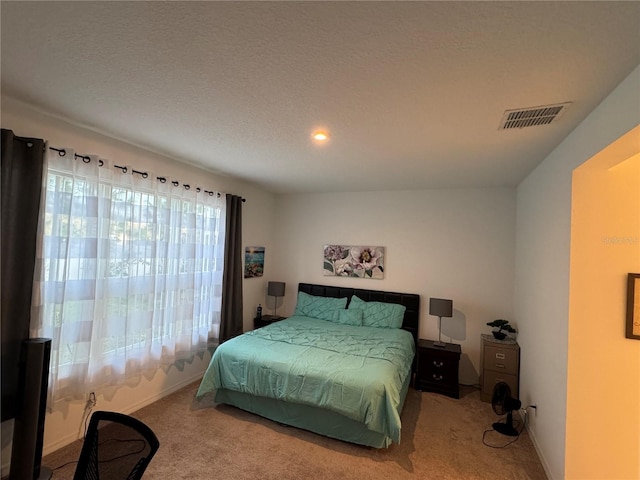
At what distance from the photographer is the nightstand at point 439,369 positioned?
3455 millimetres

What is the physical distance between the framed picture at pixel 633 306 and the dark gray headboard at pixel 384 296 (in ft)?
7.63

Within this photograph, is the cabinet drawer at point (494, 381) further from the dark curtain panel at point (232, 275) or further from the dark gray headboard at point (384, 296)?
the dark curtain panel at point (232, 275)

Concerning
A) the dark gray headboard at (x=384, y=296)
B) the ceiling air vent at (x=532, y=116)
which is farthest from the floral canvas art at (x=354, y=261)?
the ceiling air vent at (x=532, y=116)

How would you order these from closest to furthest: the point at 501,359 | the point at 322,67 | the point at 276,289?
the point at 322,67 < the point at 501,359 < the point at 276,289

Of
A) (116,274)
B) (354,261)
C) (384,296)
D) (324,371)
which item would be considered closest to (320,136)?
(324,371)

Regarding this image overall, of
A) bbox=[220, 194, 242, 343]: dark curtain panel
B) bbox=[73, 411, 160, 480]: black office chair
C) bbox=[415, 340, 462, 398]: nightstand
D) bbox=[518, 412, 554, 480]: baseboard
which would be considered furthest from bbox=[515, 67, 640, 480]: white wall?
bbox=[220, 194, 242, 343]: dark curtain panel

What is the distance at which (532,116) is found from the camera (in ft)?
6.01

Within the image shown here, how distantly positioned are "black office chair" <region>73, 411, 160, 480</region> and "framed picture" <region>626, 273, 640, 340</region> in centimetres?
259

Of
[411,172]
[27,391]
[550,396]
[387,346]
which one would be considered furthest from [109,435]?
[411,172]

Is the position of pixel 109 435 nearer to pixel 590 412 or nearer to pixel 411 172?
pixel 590 412

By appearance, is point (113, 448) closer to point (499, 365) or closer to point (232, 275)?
point (232, 275)

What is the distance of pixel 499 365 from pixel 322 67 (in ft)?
11.6

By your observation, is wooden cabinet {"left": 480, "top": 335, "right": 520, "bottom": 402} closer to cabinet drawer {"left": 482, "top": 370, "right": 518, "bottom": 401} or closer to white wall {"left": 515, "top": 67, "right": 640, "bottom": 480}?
cabinet drawer {"left": 482, "top": 370, "right": 518, "bottom": 401}

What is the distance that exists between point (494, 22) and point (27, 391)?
3.20m
